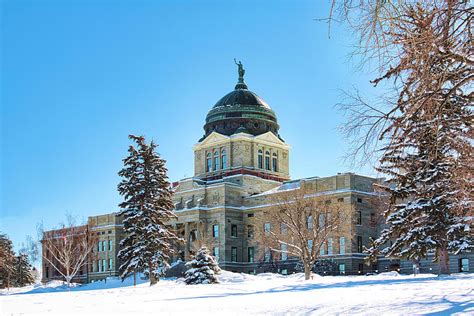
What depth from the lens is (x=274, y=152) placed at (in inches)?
3593

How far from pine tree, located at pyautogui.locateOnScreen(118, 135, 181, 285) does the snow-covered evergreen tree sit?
5829mm

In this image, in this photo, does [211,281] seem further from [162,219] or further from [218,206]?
[218,206]

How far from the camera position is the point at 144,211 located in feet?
151

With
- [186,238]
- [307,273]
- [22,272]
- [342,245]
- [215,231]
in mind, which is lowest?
[22,272]

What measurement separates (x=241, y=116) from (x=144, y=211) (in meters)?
45.1

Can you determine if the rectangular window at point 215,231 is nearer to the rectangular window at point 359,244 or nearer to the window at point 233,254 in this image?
the window at point 233,254

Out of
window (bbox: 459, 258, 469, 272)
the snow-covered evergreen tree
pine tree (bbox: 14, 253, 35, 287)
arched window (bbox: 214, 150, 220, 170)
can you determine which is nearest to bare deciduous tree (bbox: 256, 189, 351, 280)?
the snow-covered evergreen tree

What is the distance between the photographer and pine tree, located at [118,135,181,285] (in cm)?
4528

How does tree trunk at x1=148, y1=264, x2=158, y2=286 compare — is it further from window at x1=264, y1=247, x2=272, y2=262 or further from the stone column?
the stone column

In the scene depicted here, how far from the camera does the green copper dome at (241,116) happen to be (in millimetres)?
89562

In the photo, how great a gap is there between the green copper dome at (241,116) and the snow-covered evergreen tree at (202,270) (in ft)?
160

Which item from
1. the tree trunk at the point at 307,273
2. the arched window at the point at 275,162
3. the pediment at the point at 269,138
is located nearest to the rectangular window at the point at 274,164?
the arched window at the point at 275,162

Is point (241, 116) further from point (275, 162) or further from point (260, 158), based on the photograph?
point (275, 162)

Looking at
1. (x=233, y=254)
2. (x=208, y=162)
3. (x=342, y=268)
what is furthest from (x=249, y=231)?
(x=208, y=162)
